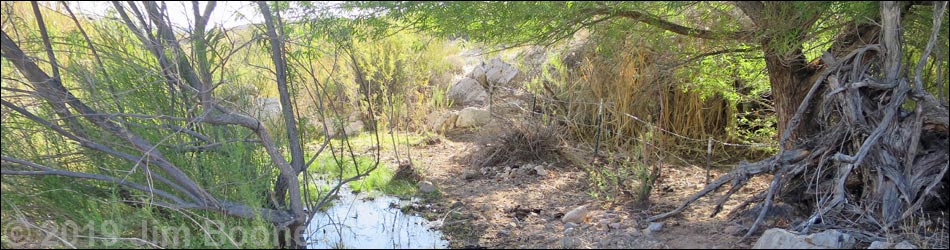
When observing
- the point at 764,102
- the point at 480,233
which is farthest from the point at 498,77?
the point at 480,233

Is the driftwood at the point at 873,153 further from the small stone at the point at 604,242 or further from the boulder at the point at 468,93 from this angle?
the boulder at the point at 468,93

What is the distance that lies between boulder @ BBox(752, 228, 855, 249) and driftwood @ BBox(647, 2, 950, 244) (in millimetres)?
147

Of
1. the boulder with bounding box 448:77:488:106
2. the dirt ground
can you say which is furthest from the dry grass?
the boulder with bounding box 448:77:488:106

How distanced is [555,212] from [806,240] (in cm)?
181

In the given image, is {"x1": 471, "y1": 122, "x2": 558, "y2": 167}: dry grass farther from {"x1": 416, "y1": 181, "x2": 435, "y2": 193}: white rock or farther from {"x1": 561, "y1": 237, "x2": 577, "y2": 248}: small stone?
{"x1": 561, "y1": 237, "x2": 577, "y2": 248}: small stone

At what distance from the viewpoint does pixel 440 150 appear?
26.8ft

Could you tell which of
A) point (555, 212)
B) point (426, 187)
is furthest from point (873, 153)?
point (426, 187)

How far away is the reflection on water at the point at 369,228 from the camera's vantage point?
4.61 meters

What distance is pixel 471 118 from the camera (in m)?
9.07

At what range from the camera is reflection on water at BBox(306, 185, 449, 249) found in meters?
4.61

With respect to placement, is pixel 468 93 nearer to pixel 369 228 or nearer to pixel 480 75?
pixel 480 75

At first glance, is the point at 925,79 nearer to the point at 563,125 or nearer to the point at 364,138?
the point at 563,125

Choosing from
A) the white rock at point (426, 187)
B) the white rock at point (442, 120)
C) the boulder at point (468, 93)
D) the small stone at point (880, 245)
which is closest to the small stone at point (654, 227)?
the small stone at point (880, 245)

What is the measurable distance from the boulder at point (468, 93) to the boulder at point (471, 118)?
49.1 inches
